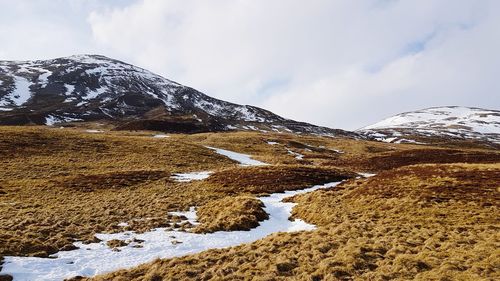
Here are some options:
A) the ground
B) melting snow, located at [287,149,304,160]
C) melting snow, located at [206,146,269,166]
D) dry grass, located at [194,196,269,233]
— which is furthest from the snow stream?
melting snow, located at [287,149,304,160]

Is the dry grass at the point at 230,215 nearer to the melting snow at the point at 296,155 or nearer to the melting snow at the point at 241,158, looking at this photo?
the melting snow at the point at 241,158

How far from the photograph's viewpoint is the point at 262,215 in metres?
28.1

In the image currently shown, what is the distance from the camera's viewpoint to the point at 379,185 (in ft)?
117

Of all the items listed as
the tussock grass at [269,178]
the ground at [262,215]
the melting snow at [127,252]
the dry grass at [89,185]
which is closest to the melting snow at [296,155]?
the dry grass at [89,185]

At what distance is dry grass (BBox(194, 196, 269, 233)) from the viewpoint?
24969 mm

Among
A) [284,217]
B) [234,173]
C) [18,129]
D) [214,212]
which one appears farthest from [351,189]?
[18,129]

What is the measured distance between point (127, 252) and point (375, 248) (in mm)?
11846

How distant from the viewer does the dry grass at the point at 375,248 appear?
15.6 m

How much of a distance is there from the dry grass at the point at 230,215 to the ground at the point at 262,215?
14 cm

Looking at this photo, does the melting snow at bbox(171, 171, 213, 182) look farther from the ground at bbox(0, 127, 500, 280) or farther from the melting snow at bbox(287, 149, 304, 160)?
the melting snow at bbox(287, 149, 304, 160)

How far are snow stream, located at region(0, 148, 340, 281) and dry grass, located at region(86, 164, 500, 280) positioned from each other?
1717 millimetres

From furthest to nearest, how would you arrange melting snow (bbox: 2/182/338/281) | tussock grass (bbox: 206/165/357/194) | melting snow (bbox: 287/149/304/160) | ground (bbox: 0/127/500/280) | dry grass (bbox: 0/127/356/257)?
melting snow (bbox: 287/149/304/160) < tussock grass (bbox: 206/165/357/194) < dry grass (bbox: 0/127/356/257) < melting snow (bbox: 2/182/338/281) < ground (bbox: 0/127/500/280)

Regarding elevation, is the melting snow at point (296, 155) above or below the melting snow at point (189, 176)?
above

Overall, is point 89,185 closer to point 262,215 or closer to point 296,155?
point 262,215
